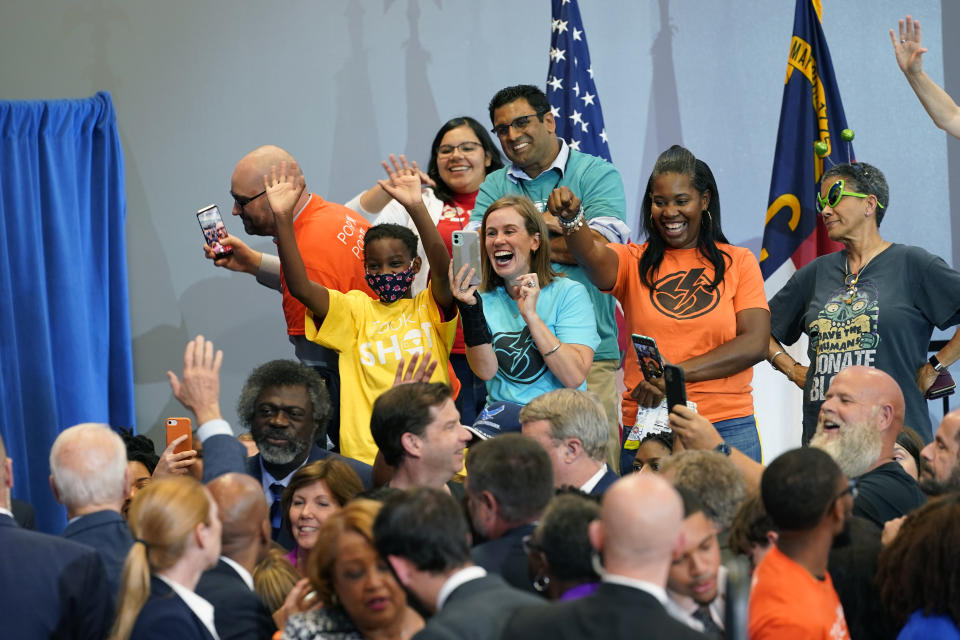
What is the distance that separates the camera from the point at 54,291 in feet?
17.3

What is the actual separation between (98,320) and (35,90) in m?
1.49

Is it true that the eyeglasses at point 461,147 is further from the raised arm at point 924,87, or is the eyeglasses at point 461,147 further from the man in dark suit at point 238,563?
the man in dark suit at point 238,563

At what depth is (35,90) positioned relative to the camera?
607 centimetres

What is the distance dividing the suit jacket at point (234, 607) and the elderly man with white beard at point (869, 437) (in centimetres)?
168

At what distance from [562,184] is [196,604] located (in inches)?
104

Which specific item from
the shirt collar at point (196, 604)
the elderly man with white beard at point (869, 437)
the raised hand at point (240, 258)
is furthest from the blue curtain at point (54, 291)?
the elderly man with white beard at point (869, 437)

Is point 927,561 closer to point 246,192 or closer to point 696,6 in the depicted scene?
point 246,192


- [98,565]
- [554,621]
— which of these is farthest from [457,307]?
[554,621]

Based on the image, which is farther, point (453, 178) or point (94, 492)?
point (453, 178)

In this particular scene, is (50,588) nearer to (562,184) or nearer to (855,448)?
(855,448)

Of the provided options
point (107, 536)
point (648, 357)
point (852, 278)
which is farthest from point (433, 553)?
point (852, 278)

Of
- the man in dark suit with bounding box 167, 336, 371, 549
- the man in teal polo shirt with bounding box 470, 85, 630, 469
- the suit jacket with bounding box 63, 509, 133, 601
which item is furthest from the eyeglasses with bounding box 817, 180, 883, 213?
the suit jacket with bounding box 63, 509, 133, 601

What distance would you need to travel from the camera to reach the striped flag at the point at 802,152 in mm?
5730

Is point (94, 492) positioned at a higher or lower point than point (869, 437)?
higher
